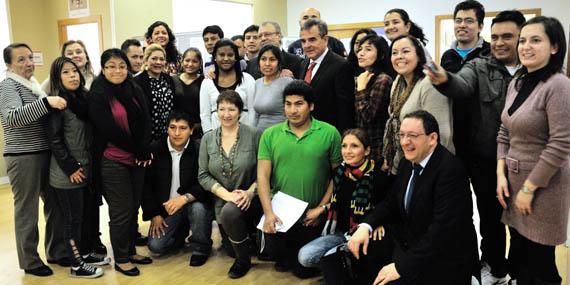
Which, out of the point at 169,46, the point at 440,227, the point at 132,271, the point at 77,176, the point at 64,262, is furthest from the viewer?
the point at 169,46

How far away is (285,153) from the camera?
309 centimetres

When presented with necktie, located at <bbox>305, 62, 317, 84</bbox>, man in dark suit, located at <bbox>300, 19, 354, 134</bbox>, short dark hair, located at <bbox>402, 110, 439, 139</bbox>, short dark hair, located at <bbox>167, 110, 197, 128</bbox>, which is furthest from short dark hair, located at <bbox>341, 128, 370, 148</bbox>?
short dark hair, located at <bbox>167, 110, 197, 128</bbox>

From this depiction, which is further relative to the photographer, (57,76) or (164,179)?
(164,179)

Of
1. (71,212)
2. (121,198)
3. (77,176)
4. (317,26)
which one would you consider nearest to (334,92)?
(317,26)

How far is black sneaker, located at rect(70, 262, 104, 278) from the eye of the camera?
3.18 meters

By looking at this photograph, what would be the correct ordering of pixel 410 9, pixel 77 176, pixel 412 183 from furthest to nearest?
pixel 410 9 → pixel 77 176 → pixel 412 183

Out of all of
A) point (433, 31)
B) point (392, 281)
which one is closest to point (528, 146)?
point (392, 281)

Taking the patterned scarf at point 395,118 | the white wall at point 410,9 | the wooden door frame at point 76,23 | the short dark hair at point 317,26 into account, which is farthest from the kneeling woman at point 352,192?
the white wall at point 410,9

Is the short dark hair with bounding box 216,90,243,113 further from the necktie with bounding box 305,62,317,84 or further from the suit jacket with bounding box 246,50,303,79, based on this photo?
the suit jacket with bounding box 246,50,303,79

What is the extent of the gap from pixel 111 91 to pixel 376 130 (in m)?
1.67

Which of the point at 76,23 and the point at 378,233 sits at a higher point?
the point at 76,23

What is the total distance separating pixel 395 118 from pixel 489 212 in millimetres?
770

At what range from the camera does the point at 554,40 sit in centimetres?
204

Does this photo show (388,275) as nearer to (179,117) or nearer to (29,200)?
(179,117)
